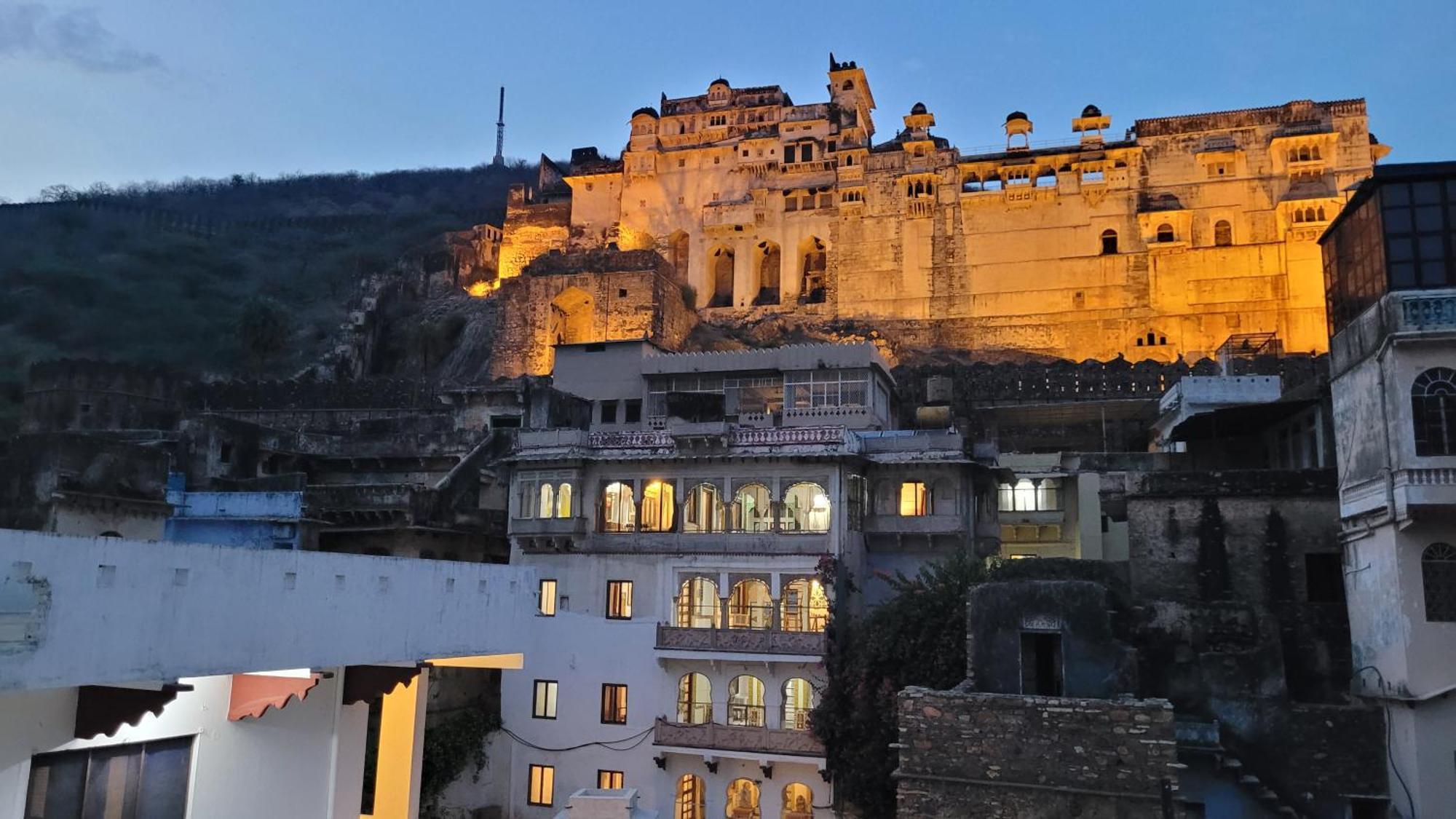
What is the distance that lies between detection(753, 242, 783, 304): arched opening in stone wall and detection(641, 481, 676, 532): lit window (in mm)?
37741

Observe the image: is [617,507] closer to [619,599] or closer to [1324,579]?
[619,599]

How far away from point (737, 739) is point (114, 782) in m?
17.2

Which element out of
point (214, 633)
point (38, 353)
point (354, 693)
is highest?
point (38, 353)

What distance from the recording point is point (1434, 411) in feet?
53.5

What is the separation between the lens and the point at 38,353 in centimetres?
6234

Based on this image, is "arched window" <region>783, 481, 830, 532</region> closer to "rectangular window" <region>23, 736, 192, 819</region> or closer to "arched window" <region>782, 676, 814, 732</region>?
"arched window" <region>782, 676, 814, 732</region>

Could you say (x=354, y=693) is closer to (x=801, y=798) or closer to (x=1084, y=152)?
(x=801, y=798)

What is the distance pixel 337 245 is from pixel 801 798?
84488 mm

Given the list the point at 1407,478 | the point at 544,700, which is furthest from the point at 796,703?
the point at 1407,478

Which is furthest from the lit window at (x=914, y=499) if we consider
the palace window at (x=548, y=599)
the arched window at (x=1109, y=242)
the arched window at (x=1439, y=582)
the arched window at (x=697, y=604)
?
the arched window at (x=1109, y=242)

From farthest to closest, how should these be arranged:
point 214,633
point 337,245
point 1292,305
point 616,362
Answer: point 337,245
point 1292,305
point 616,362
point 214,633

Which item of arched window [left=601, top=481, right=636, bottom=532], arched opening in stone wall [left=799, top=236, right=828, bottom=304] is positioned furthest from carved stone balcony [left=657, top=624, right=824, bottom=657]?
arched opening in stone wall [left=799, top=236, right=828, bottom=304]

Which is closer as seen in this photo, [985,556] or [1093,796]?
[1093,796]

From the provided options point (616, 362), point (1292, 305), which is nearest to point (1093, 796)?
point (616, 362)
